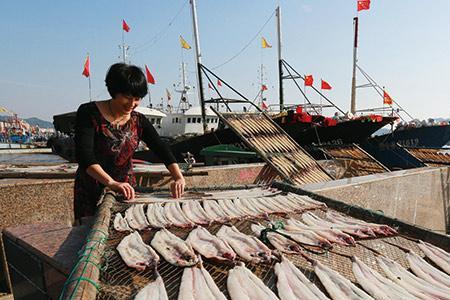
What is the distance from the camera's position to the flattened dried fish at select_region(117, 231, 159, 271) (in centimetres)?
232

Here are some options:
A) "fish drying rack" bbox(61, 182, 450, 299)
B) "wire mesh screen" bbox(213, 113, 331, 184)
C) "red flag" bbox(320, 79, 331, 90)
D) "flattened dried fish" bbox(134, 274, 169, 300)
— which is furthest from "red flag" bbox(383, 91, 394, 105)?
"flattened dried fish" bbox(134, 274, 169, 300)

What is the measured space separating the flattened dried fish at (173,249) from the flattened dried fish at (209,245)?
91 mm

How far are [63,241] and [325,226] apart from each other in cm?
290

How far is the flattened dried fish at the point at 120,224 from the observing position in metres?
3.04

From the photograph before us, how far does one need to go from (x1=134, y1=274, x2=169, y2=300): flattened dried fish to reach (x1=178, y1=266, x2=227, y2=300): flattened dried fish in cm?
12

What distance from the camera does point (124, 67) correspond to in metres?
3.30

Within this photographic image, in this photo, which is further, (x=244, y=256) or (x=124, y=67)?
(x=124, y=67)

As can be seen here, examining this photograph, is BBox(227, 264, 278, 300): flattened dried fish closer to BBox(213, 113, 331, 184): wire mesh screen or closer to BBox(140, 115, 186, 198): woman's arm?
BBox(140, 115, 186, 198): woman's arm

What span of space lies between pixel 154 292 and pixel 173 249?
0.62m

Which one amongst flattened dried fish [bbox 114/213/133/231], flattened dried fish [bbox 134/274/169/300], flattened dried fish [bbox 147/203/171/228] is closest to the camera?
flattened dried fish [bbox 134/274/169/300]

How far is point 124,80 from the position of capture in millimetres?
3246

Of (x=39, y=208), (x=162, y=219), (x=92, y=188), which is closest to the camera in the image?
(x=162, y=219)

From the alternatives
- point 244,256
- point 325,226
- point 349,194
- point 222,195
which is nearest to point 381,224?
point 325,226

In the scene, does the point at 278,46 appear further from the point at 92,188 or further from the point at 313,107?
the point at 92,188
